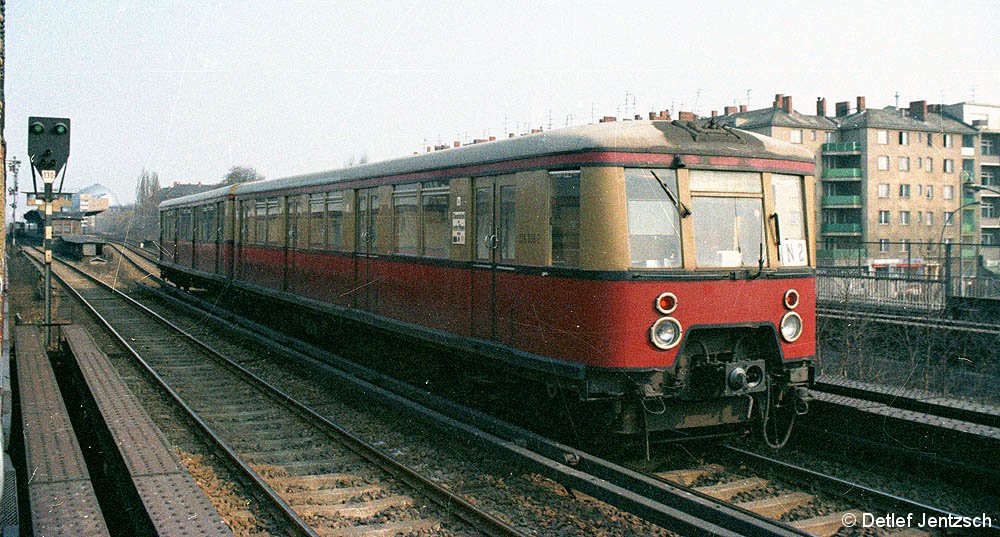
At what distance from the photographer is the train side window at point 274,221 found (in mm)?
16594

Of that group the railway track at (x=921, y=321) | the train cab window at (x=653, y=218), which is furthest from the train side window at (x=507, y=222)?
the railway track at (x=921, y=321)

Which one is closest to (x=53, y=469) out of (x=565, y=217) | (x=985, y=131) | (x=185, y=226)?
(x=565, y=217)

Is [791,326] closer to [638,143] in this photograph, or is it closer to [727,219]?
[727,219]

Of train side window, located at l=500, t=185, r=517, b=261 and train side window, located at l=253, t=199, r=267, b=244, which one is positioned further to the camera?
train side window, located at l=253, t=199, r=267, b=244

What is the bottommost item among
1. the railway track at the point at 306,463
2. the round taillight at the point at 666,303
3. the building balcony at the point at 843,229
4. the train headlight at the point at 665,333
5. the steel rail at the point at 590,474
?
the railway track at the point at 306,463

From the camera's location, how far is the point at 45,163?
15.9m

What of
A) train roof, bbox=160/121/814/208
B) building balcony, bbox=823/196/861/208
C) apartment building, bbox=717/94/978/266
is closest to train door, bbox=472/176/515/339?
train roof, bbox=160/121/814/208

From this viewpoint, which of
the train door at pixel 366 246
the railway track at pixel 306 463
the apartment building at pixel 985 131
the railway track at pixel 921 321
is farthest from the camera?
the apartment building at pixel 985 131

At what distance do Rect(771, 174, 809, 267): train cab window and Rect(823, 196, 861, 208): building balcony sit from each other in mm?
49049

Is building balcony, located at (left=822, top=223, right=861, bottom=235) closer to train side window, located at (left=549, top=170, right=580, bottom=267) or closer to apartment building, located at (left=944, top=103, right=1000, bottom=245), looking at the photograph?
apartment building, located at (left=944, top=103, right=1000, bottom=245)

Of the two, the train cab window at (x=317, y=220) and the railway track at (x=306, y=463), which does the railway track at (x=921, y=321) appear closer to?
the train cab window at (x=317, y=220)

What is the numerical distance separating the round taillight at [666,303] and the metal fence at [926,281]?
358 inches

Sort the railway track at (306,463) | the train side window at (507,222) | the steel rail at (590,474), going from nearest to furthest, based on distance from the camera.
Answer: the steel rail at (590,474)
the railway track at (306,463)
the train side window at (507,222)

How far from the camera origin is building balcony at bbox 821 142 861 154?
55.1 metres
